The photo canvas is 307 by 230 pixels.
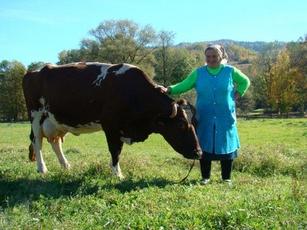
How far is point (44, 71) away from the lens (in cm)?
1186

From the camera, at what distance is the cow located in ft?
33.1

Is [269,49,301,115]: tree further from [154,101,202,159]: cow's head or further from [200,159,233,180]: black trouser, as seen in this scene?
[154,101,202,159]: cow's head

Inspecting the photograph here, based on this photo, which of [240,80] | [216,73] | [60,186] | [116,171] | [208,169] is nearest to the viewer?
[60,186]

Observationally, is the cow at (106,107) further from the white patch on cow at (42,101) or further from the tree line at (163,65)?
the tree line at (163,65)

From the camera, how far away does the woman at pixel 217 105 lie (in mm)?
10086

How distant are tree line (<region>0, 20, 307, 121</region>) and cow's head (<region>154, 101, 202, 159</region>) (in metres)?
65.6

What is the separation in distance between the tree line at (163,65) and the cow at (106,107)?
64913 millimetres

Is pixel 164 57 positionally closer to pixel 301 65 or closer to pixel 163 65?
pixel 163 65

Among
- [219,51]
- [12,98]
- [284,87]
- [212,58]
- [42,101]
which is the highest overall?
[219,51]

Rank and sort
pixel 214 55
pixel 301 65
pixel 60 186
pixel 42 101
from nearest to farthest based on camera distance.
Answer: pixel 60 186
pixel 214 55
pixel 42 101
pixel 301 65

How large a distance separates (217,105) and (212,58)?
93 cm

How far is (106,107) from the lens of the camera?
10.4 metres

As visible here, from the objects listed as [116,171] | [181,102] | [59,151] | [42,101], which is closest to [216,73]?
[181,102]

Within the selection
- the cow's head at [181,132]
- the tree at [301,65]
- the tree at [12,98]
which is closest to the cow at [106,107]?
the cow's head at [181,132]
